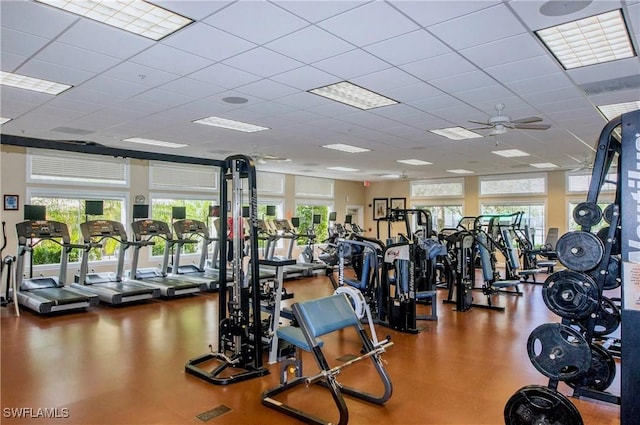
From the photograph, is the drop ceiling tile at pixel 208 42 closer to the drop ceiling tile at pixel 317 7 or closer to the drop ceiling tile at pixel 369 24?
the drop ceiling tile at pixel 317 7

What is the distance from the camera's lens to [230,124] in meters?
6.67

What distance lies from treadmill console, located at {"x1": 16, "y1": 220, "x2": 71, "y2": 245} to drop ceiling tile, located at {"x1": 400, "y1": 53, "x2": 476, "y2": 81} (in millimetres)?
6592

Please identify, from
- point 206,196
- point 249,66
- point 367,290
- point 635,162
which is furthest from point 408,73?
point 206,196

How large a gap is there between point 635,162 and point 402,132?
16.1 feet

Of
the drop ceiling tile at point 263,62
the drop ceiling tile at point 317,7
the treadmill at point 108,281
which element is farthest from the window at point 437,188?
the drop ceiling tile at point 317,7

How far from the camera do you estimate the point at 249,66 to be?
407 cm

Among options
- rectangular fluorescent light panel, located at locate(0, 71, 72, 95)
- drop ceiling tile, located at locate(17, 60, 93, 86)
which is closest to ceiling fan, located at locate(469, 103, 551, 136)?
drop ceiling tile, located at locate(17, 60, 93, 86)

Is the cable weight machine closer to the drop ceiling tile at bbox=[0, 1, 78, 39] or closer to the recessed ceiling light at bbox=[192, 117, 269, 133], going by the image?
the drop ceiling tile at bbox=[0, 1, 78, 39]

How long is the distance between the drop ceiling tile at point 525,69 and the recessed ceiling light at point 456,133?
247 cm

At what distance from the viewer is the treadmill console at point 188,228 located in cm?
887

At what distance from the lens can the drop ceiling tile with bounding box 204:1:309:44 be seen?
2.95m

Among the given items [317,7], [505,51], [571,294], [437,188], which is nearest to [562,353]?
[571,294]

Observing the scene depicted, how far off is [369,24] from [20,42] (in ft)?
9.56

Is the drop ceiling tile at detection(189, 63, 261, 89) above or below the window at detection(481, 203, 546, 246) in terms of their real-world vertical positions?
above
